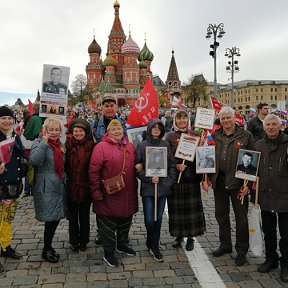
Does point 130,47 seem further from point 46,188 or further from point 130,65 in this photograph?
point 46,188

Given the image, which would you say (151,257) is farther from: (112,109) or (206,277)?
(112,109)

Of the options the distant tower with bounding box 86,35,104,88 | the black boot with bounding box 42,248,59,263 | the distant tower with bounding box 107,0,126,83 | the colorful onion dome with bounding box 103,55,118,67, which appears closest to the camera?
the black boot with bounding box 42,248,59,263

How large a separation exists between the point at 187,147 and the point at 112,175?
1.13m

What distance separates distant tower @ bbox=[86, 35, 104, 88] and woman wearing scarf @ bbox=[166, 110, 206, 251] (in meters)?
77.5

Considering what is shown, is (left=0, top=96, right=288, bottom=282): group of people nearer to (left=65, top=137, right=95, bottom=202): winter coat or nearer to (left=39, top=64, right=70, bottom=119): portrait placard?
(left=65, top=137, right=95, bottom=202): winter coat

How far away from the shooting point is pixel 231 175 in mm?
4371

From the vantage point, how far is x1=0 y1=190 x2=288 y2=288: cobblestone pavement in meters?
3.91

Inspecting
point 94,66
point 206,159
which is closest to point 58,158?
point 206,159

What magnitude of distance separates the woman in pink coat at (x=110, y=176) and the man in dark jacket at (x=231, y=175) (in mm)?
1209

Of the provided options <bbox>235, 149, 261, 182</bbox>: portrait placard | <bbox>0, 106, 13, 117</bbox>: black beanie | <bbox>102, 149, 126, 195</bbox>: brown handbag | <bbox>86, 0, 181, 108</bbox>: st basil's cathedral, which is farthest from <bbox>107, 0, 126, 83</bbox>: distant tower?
<bbox>235, 149, 261, 182</bbox>: portrait placard

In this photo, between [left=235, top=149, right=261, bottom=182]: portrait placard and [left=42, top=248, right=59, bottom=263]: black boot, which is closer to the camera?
[left=235, top=149, right=261, bottom=182]: portrait placard

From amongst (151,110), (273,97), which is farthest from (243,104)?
(151,110)

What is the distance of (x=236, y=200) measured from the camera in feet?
14.6

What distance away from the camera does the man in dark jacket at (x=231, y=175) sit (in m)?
4.37
